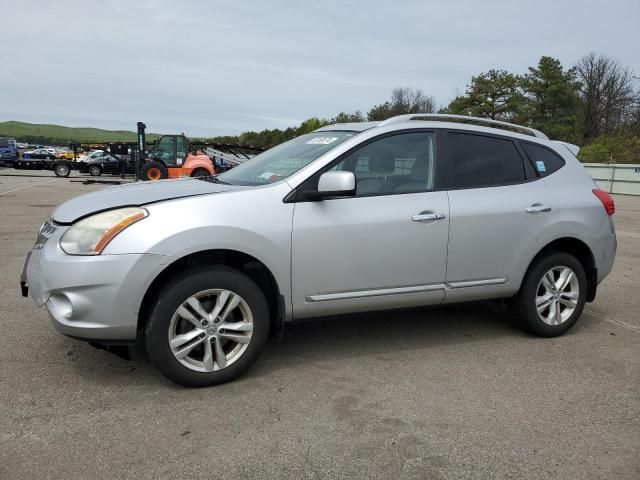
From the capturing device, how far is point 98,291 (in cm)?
313

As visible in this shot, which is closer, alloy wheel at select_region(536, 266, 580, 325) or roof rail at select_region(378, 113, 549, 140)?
roof rail at select_region(378, 113, 549, 140)

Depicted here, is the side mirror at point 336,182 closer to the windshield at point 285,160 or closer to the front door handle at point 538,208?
the windshield at point 285,160

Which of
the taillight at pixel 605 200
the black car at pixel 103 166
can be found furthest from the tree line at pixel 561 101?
the taillight at pixel 605 200

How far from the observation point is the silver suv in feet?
10.6

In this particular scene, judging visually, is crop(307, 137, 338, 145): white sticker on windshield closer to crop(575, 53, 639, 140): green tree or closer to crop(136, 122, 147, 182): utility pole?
crop(136, 122, 147, 182): utility pole

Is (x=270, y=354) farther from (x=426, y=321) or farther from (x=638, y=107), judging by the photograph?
(x=638, y=107)

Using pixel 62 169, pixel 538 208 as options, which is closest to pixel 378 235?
pixel 538 208

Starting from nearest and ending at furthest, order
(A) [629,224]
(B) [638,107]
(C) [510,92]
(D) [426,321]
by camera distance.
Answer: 1. (D) [426,321]
2. (A) [629,224]
3. (B) [638,107]
4. (C) [510,92]

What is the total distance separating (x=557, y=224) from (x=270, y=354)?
2.48 metres

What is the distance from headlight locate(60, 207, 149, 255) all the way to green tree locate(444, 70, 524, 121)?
54.4 meters

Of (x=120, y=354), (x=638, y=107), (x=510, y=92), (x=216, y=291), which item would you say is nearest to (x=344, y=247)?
(x=216, y=291)

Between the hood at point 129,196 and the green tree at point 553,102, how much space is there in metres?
50.2

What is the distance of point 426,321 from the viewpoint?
4941 mm

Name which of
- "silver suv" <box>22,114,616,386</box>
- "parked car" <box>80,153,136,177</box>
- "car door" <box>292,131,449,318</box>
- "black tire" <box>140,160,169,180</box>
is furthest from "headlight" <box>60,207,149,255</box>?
"parked car" <box>80,153,136,177</box>
